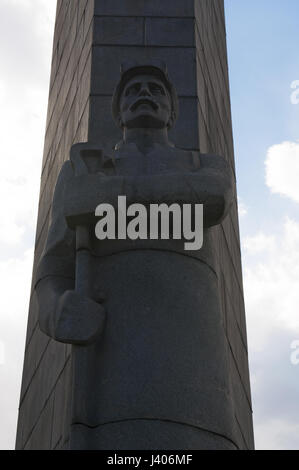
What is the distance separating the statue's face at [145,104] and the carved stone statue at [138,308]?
36cm

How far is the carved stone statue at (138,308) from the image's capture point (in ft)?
18.8

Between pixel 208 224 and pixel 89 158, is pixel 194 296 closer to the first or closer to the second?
pixel 208 224

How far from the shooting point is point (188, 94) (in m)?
11.3

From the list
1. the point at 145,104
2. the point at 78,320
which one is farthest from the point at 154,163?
the point at 78,320

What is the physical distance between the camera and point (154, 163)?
7.20m

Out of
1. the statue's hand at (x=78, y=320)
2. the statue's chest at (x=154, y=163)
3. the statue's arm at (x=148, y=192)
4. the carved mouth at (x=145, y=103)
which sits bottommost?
the statue's hand at (x=78, y=320)

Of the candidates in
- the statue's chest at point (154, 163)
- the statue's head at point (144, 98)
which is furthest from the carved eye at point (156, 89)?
the statue's chest at point (154, 163)

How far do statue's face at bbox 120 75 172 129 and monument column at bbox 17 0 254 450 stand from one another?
2245 mm

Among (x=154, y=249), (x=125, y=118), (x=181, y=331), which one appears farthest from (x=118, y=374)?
(x=125, y=118)

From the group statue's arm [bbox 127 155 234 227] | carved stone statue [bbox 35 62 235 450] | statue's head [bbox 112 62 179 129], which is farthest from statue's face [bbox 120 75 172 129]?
statue's arm [bbox 127 155 234 227]

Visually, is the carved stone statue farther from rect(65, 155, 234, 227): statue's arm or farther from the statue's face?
the statue's face

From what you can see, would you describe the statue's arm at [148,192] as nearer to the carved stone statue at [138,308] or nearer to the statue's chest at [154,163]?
the carved stone statue at [138,308]
